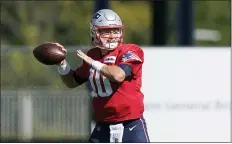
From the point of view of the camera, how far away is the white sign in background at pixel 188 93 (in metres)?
10.1

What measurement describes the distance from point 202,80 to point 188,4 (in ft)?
6.87

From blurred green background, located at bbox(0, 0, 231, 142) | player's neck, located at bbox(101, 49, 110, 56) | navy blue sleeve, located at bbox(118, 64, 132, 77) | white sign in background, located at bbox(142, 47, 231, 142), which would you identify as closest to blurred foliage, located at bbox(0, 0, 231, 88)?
blurred green background, located at bbox(0, 0, 231, 142)

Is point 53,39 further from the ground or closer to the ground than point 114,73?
closer to the ground

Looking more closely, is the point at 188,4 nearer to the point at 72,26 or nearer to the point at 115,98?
the point at 115,98

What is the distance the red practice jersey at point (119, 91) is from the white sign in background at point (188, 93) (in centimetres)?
335

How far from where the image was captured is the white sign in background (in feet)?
33.3

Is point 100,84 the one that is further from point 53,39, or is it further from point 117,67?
point 53,39

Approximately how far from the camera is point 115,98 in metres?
6.69

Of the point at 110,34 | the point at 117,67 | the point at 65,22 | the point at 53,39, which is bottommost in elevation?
the point at 53,39

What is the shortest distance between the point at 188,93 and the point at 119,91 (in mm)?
3653

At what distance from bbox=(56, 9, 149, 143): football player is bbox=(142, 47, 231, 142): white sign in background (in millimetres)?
3323

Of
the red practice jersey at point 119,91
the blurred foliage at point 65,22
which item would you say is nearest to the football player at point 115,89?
the red practice jersey at point 119,91

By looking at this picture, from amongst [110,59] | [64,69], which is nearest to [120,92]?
[110,59]

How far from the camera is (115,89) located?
22.0ft
